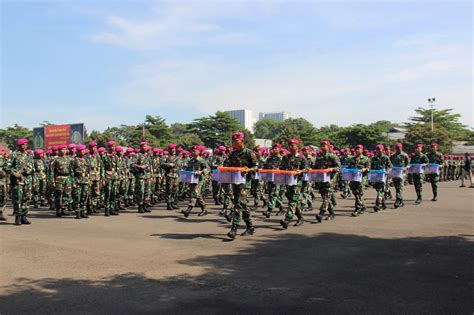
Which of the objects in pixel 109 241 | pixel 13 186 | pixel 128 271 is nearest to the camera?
pixel 128 271

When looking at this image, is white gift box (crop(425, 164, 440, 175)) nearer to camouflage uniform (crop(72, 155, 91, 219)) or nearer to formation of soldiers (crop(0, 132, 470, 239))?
formation of soldiers (crop(0, 132, 470, 239))

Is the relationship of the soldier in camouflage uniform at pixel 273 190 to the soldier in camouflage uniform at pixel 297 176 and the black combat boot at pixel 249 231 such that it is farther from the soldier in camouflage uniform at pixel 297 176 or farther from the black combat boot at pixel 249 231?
the black combat boot at pixel 249 231

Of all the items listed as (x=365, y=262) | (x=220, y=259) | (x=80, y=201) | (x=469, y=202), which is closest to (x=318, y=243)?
(x=365, y=262)

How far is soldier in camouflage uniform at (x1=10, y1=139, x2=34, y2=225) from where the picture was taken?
35.8 feet

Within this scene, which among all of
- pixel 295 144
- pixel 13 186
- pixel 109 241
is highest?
pixel 295 144

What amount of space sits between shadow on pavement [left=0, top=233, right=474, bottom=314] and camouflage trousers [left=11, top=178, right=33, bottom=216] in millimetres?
5678

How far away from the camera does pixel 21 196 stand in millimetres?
11023

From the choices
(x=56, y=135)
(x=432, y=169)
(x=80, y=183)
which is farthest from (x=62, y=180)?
(x=56, y=135)

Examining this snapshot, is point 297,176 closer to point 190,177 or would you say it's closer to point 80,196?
point 190,177

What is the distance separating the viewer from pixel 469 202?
16.2 m

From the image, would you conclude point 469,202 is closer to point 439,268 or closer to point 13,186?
point 439,268

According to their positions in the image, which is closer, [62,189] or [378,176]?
[62,189]

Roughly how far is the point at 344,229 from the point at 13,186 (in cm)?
881

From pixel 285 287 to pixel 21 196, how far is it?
8461 mm
